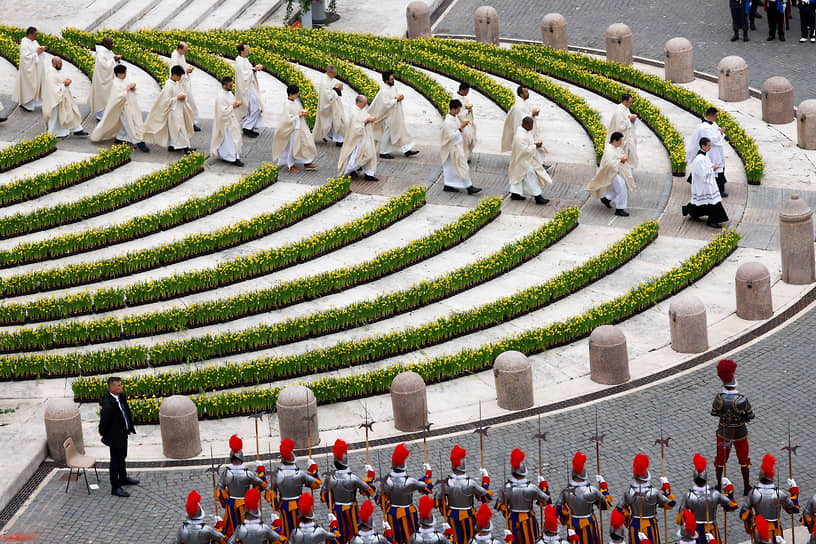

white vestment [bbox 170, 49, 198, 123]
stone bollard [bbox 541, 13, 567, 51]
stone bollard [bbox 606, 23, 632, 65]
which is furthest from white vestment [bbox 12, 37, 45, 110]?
stone bollard [bbox 606, 23, 632, 65]

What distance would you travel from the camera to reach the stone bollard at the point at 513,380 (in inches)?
760

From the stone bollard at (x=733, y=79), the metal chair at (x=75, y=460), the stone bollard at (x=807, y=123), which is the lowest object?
the metal chair at (x=75, y=460)

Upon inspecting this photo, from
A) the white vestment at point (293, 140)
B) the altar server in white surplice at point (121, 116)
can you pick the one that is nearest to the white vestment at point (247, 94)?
the white vestment at point (293, 140)

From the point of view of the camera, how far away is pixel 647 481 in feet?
50.1

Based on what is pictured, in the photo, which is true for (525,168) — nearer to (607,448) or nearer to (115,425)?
(607,448)

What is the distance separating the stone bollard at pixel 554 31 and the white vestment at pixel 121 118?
33.5ft

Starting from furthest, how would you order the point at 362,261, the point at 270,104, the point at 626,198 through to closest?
the point at 270,104
the point at 626,198
the point at 362,261

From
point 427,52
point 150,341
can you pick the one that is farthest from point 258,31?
point 150,341

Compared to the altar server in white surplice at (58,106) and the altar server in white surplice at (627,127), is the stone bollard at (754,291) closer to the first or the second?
the altar server in white surplice at (627,127)

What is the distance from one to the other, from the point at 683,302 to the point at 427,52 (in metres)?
13.3

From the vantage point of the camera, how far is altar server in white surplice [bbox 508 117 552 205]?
82.1 feet

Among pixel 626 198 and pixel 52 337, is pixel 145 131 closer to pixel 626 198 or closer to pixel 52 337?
pixel 52 337

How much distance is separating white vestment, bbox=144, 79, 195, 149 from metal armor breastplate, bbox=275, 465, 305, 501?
12346 mm

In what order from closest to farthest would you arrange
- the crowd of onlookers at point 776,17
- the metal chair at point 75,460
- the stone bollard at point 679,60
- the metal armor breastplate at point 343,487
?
the metal armor breastplate at point 343,487, the metal chair at point 75,460, the stone bollard at point 679,60, the crowd of onlookers at point 776,17
